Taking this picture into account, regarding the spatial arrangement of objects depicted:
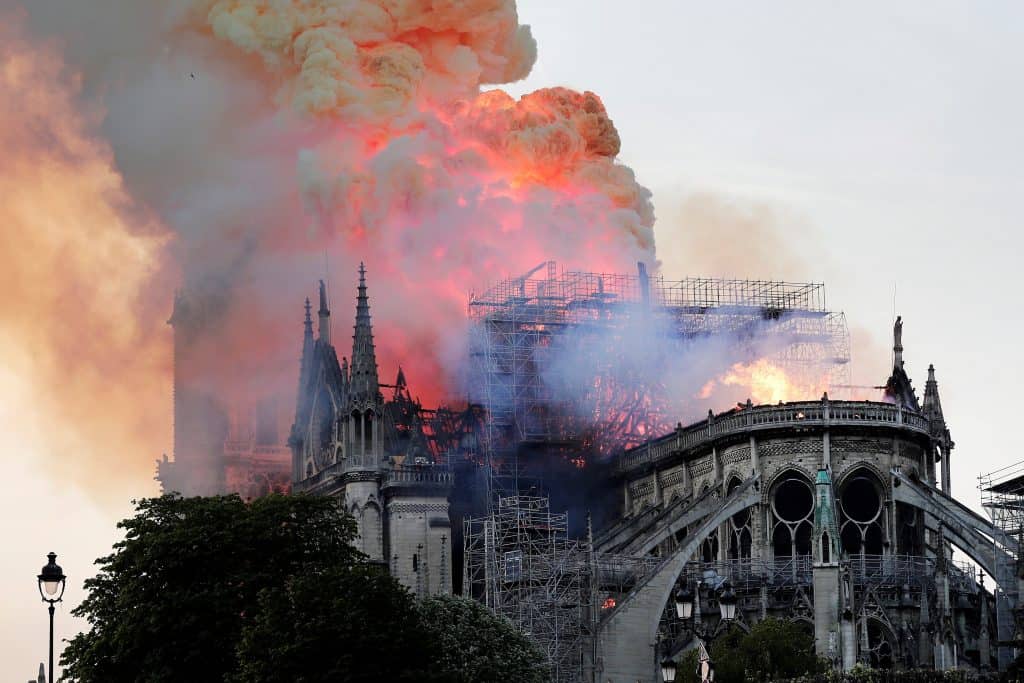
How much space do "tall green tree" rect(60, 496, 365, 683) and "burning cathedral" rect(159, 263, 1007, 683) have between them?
14.5 meters

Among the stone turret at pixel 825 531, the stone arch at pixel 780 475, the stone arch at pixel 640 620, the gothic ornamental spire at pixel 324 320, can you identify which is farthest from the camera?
the gothic ornamental spire at pixel 324 320

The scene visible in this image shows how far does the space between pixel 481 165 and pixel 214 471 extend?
77.9 feet

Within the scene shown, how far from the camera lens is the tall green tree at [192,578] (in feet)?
300

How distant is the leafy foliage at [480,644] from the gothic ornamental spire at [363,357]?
24.1 metres

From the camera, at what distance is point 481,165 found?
131 metres

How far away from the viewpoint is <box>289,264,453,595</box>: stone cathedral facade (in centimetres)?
12162

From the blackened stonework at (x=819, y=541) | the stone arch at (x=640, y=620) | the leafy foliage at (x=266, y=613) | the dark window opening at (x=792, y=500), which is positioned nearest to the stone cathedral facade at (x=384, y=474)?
the blackened stonework at (x=819, y=541)

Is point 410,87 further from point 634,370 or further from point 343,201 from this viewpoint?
point 634,370

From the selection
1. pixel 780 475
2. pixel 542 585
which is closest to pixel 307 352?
pixel 542 585

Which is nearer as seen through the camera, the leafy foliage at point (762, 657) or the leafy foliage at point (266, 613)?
the leafy foliage at point (266, 613)

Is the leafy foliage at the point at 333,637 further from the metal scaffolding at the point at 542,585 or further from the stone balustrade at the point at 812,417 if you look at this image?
the stone balustrade at the point at 812,417

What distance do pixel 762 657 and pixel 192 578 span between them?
20.0 m

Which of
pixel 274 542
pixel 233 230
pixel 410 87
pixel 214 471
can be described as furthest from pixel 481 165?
pixel 274 542

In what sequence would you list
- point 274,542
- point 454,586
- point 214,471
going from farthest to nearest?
point 214,471, point 454,586, point 274,542
